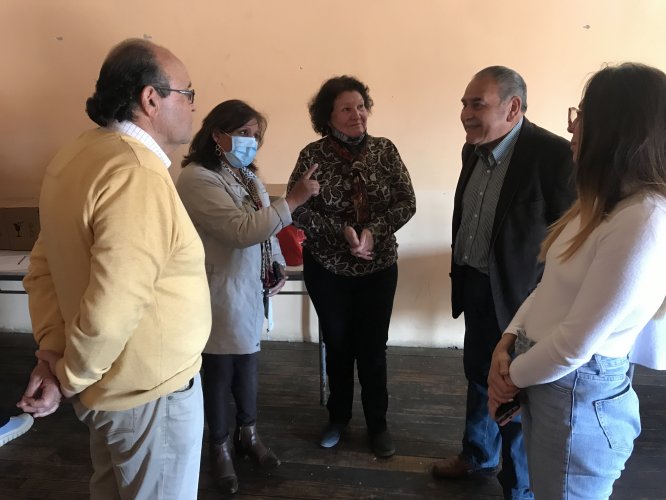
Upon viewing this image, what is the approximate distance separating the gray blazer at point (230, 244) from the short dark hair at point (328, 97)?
0.45 meters

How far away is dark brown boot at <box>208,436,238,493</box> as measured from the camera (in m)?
1.84

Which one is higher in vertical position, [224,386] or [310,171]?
[310,171]

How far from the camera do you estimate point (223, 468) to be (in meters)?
1.86

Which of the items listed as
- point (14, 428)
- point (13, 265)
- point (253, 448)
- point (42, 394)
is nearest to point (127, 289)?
point (42, 394)

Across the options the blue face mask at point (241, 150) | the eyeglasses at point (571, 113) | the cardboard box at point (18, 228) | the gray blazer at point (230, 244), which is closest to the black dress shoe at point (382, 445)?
the gray blazer at point (230, 244)

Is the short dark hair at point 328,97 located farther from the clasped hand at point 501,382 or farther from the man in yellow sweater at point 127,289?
the clasped hand at point 501,382

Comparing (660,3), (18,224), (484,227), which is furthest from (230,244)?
(660,3)

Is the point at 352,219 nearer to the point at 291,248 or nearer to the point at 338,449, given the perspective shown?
the point at 291,248

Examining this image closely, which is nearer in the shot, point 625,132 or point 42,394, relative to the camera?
point 625,132

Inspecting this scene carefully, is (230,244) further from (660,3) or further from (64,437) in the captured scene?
(660,3)

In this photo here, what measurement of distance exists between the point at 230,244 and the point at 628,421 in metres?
1.26

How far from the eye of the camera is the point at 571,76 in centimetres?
260

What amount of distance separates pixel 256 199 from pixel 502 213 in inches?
35.5

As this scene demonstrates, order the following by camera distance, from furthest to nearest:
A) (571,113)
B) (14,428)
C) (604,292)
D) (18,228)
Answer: (18,228)
(14,428)
(571,113)
(604,292)
